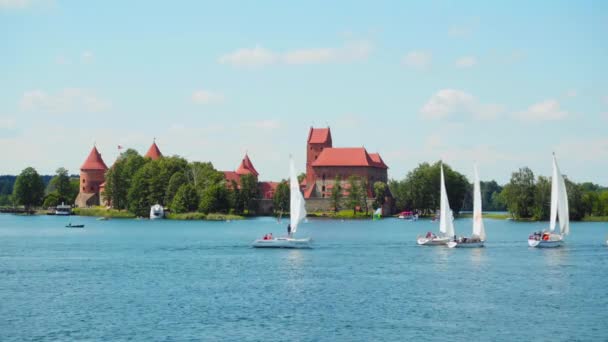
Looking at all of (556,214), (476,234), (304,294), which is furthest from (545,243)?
(304,294)

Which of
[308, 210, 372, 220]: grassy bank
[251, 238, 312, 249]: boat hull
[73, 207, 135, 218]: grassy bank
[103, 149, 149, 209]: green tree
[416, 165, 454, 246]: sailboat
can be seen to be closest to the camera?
[251, 238, 312, 249]: boat hull

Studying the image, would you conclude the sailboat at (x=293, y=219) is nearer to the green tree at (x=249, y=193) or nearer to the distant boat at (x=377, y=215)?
the green tree at (x=249, y=193)

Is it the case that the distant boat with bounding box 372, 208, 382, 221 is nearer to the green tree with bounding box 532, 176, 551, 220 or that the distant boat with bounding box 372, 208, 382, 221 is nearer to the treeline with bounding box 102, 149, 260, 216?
the treeline with bounding box 102, 149, 260, 216

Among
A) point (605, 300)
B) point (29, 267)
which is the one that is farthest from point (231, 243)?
point (605, 300)

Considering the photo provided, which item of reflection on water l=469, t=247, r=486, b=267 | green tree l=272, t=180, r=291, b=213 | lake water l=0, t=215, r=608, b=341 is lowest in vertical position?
lake water l=0, t=215, r=608, b=341

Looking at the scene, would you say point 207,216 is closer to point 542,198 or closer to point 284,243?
point 542,198

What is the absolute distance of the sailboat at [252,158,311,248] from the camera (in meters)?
73.8

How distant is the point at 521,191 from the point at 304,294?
114m

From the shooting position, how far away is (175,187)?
531 feet

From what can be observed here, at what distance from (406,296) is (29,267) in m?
30.6

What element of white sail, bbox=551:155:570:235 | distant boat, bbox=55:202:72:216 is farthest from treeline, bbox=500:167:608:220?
distant boat, bbox=55:202:72:216

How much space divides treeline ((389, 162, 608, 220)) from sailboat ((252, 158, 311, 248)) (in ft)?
273

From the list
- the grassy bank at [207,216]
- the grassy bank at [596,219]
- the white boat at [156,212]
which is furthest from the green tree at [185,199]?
the grassy bank at [596,219]

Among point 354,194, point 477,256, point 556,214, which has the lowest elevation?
point 477,256
